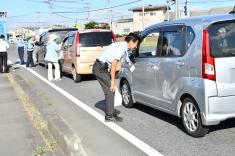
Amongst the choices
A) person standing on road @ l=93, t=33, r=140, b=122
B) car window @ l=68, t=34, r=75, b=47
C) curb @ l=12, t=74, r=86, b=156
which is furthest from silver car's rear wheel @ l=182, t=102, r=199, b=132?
car window @ l=68, t=34, r=75, b=47

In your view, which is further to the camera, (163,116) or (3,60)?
(3,60)

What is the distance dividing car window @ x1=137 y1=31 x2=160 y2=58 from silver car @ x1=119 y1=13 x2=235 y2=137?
5cm

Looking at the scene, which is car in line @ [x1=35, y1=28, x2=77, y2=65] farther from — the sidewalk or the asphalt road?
the asphalt road

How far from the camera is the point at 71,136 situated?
6.16m

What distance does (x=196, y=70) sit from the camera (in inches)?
276

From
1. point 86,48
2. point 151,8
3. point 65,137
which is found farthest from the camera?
point 151,8

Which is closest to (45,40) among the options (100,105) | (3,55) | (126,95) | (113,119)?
(3,55)

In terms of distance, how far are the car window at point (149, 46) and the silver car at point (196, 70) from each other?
52mm

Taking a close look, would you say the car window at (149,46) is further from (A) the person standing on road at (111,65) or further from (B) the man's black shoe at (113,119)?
(B) the man's black shoe at (113,119)

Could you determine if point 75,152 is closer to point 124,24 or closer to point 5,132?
point 5,132

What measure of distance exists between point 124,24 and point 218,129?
102161mm

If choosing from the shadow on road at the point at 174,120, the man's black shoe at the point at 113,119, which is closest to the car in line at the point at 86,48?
the shadow on road at the point at 174,120

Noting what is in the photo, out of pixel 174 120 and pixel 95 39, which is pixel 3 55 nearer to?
pixel 95 39

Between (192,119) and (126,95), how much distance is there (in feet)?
9.86
